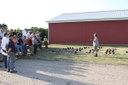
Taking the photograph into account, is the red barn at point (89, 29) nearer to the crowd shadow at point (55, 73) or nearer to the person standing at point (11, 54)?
the crowd shadow at point (55, 73)

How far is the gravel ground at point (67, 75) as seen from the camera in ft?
35.2

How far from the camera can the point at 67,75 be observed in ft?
39.8

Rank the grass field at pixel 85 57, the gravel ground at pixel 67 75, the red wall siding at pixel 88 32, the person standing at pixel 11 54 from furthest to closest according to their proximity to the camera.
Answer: the red wall siding at pixel 88 32
the grass field at pixel 85 57
the person standing at pixel 11 54
the gravel ground at pixel 67 75

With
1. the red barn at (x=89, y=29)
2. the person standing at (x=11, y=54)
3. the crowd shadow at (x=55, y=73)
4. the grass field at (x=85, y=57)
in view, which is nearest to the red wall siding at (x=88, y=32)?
the red barn at (x=89, y=29)

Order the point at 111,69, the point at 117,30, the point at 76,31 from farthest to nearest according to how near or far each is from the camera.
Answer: the point at 76,31
the point at 117,30
the point at 111,69

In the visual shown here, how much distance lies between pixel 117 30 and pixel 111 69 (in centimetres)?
1753

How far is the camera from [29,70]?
13.4 m

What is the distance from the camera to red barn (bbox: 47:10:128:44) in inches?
1206

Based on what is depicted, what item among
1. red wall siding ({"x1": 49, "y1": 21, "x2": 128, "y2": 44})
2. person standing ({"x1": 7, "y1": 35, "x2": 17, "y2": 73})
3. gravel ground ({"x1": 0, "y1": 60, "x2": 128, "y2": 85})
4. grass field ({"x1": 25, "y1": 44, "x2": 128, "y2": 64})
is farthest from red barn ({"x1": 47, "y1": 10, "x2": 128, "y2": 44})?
person standing ({"x1": 7, "y1": 35, "x2": 17, "y2": 73})

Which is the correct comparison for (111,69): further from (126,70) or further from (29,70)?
(29,70)

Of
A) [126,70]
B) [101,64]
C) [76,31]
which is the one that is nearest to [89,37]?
[76,31]

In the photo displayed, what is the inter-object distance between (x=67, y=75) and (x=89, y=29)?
20.2 metres

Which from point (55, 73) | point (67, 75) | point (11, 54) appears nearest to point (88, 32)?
point (55, 73)

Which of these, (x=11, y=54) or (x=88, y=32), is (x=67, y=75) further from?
(x=88, y=32)
